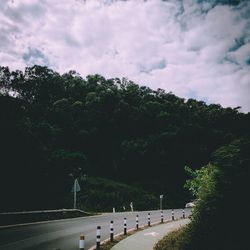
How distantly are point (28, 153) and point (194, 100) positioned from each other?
183ft

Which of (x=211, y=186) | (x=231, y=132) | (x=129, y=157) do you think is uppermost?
(x=231, y=132)

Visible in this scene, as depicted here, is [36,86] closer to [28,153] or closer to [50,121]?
[50,121]

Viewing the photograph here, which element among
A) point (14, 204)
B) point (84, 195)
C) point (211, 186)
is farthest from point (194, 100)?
point (211, 186)

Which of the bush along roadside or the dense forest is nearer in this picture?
the bush along roadside

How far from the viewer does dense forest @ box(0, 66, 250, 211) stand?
53.0 metres

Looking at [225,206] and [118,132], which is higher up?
[118,132]

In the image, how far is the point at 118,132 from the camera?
6719 cm

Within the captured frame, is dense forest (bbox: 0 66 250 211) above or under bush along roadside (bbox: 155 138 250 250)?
above

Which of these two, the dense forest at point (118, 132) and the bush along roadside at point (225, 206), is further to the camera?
the dense forest at point (118, 132)

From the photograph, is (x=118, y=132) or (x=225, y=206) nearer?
(x=225, y=206)

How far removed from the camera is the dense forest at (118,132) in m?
53.0

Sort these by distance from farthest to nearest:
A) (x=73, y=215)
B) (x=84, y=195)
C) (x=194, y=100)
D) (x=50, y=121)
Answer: (x=194, y=100), (x=50, y=121), (x=84, y=195), (x=73, y=215)

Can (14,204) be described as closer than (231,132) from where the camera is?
Yes

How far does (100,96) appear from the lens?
65.4m
